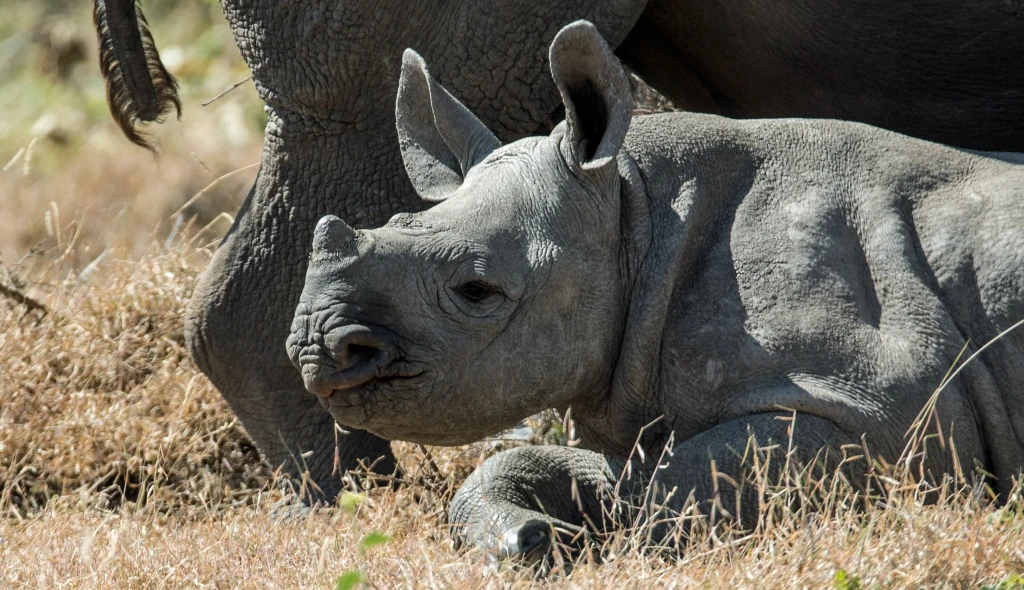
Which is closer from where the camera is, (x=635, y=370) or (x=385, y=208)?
(x=635, y=370)

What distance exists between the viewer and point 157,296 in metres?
5.99

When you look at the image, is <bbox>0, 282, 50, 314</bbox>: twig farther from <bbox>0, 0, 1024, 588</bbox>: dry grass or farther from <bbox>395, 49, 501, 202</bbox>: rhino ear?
<bbox>395, 49, 501, 202</bbox>: rhino ear

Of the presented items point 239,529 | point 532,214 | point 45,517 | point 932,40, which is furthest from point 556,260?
point 45,517

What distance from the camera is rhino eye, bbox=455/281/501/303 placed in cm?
336

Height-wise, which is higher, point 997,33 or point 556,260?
point 997,33

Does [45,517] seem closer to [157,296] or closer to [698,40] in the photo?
[157,296]

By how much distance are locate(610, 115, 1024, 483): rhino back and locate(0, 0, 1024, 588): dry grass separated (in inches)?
9.3

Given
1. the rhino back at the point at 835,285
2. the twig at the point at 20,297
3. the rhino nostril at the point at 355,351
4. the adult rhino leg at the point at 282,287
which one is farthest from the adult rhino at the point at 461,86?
the twig at the point at 20,297

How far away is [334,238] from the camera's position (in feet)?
10.6

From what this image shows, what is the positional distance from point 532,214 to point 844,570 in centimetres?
109

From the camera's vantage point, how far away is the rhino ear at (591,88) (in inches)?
134

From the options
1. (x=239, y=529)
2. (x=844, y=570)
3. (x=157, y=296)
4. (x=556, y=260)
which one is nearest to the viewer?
(x=844, y=570)

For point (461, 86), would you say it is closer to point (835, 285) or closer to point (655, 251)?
point (655, 251)

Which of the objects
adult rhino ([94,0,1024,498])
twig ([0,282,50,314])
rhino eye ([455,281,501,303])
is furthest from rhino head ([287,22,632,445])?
twig ([0,282,50,314])
